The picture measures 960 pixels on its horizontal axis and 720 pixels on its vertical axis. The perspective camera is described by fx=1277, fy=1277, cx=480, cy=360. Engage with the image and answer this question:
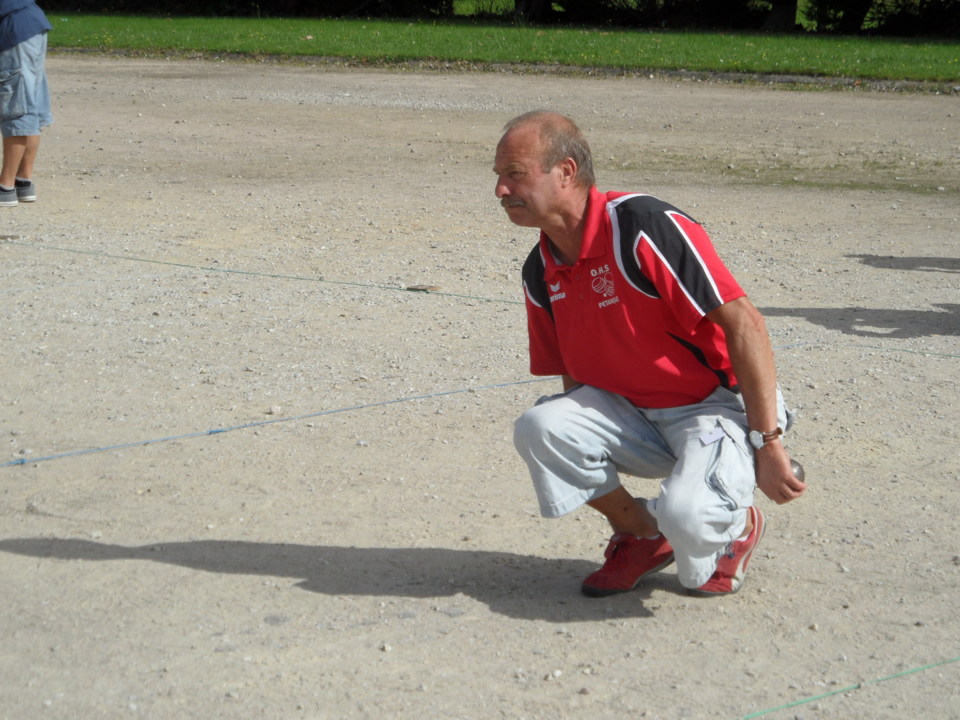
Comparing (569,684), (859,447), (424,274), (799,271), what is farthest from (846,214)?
(569,684)

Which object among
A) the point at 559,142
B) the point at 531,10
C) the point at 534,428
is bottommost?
the point at 534,428

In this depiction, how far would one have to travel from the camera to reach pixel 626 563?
3.48 m

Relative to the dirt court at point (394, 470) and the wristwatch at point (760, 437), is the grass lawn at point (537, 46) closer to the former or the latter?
the dirt court at point (394, 470)

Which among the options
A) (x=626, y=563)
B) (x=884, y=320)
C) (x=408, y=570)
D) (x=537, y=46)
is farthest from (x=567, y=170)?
(x=537, y=46)

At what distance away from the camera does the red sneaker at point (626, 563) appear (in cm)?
347

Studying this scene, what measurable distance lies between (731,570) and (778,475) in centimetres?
36

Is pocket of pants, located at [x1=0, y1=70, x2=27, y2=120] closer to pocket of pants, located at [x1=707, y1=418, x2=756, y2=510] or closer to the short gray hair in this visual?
the short gray hair

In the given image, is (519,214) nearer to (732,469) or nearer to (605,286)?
(605,286)

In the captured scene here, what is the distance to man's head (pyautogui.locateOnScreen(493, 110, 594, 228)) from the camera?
3.27 meters

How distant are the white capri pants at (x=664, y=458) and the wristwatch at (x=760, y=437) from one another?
0.05m

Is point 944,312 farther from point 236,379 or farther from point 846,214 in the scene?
point 236,379

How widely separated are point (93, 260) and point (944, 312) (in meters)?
4.70

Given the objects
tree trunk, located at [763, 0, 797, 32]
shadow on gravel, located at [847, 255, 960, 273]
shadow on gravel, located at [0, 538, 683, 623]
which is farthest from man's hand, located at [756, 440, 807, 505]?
tree trunk, located at [763, 0, 797, 32]

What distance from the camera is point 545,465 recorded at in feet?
11.0
